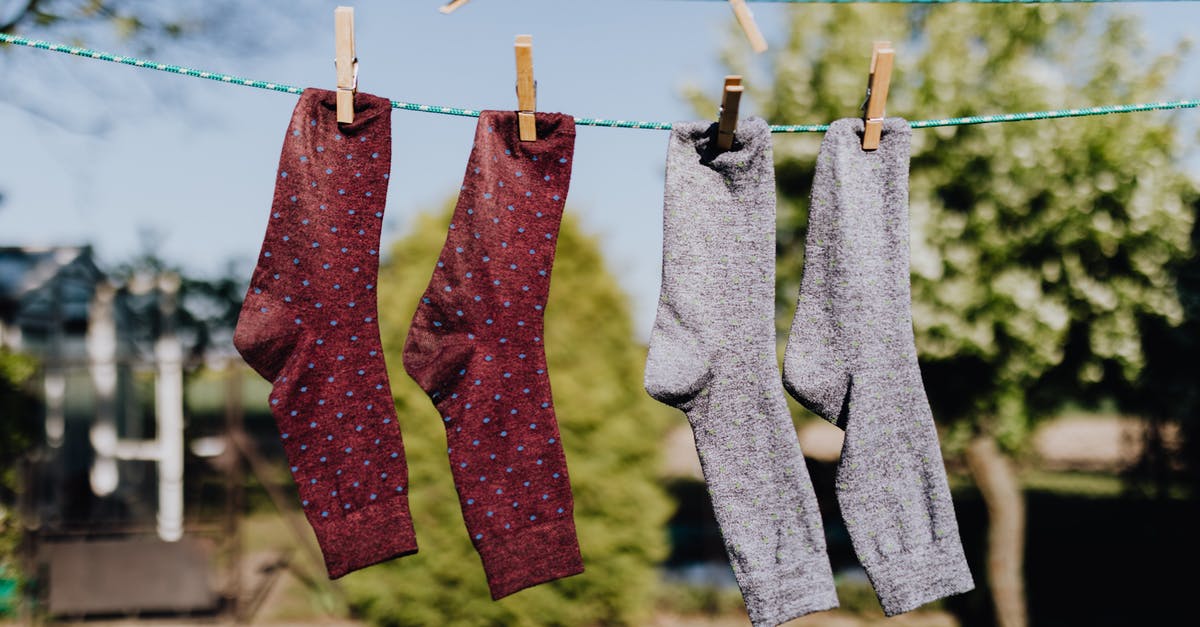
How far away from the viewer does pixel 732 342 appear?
6.34 feet

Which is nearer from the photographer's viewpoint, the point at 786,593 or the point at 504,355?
the point at 786,593

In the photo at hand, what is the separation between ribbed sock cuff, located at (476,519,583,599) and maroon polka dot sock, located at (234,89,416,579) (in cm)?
19

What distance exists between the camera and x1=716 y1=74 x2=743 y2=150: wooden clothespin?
1.75m

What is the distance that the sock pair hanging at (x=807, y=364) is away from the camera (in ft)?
6.15

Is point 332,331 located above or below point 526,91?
below

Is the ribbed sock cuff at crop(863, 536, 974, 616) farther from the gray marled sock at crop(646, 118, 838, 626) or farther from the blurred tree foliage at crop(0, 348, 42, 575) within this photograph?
the blurred tree foliage at crop(0, 348, 42, 575)

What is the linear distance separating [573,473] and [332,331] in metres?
3.84

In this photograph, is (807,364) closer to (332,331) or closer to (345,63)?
(332,331)

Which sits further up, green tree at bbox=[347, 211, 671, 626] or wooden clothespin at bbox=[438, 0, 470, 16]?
wooden clothespin at bbox=[438, 0, 470, 16]

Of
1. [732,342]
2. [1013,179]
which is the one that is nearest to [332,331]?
[732,342]

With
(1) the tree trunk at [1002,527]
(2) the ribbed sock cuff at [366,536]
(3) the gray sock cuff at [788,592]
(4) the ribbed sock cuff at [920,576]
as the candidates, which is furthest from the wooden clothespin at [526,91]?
(1) the tree trunk at [1002,527]

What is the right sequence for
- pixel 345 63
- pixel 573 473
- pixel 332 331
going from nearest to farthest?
pixel 345 63, pixel 332 331, pixel 573 473

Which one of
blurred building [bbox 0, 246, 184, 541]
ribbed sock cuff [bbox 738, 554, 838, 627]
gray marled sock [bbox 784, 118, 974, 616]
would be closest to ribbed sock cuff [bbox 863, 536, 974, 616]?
gray marled sock [bbox 784, 118, 974, 616]

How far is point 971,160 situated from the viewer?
5.00 meters
